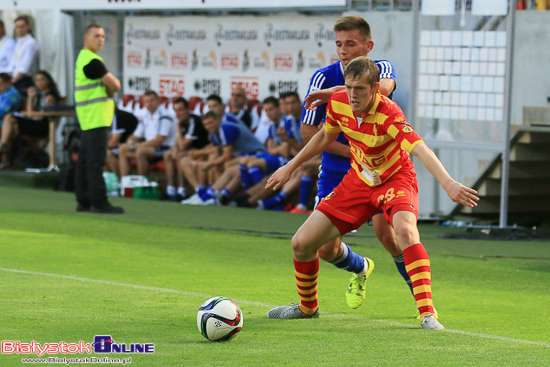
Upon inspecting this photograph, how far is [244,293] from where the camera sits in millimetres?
7375

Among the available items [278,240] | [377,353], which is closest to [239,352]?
[377,353]

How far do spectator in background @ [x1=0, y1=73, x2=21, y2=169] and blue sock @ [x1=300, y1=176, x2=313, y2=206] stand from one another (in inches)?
282

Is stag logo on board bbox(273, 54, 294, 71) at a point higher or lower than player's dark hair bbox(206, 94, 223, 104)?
higher

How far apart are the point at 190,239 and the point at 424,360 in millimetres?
6103

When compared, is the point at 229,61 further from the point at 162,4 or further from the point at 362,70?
the point at 362,70

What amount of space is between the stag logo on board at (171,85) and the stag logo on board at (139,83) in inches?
11.9

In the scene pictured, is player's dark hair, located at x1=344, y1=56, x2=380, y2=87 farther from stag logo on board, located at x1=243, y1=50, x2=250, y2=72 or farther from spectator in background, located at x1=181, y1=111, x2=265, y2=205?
stag logo on board, located at x1=243, y1=50, x2=250, y2=72

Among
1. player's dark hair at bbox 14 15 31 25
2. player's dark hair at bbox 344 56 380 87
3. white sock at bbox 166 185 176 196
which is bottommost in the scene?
white sock at bbox 166 185 176 196

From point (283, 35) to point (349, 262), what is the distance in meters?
9.55

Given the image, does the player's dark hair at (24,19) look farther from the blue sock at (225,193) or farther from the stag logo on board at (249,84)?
the blue sock at (225,193)

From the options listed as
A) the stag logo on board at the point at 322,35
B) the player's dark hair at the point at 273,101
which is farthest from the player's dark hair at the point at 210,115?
the stag logo on board at the point at 322,35

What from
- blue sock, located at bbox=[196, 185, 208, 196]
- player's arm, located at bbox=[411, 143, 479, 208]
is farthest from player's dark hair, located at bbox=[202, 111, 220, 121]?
player's arm, located at bbox=[411, 143, 479, 208]

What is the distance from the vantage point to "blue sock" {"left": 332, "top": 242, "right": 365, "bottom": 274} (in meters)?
6.56

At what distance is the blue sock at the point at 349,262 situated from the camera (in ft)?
21.5
